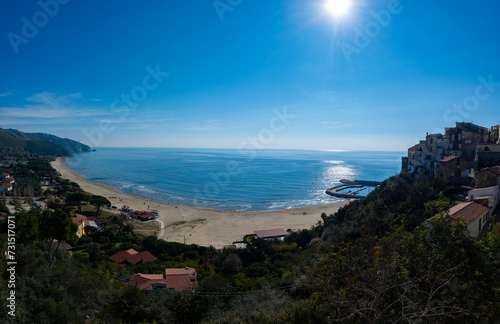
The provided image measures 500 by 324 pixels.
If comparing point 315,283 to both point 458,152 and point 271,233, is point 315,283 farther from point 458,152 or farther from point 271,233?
point 458,152

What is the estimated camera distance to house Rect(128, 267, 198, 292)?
1261 cm

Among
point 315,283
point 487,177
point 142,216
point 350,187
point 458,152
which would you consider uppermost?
point 458,152

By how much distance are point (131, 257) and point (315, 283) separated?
17.4 m

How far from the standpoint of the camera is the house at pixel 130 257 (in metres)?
18.5

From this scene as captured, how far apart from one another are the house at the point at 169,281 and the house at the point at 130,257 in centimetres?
541

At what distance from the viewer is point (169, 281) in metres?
13.2

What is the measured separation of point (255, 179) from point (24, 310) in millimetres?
63921

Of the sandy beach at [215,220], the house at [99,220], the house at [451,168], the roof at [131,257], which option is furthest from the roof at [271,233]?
the house at [99,220]

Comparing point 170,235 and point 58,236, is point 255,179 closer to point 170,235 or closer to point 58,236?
point 170,235

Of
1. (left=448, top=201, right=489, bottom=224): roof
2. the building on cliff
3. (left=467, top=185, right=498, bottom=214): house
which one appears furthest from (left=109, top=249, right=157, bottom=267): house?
the building on cliff

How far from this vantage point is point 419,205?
1900cm

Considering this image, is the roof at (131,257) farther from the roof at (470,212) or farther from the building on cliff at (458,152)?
the building on cliff at (458,152)

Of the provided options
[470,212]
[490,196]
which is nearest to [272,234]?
[490,196]

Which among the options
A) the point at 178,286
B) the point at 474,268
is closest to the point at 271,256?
the point at 178,286
